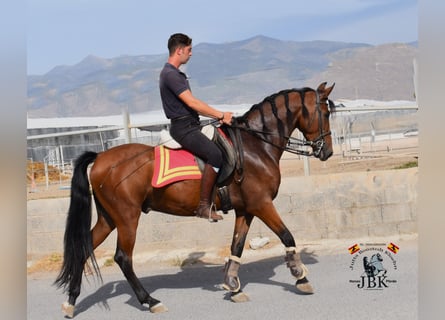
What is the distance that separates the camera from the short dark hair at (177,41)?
671cm

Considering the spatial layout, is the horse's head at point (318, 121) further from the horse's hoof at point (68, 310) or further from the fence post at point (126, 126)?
the fence post at point (126, 126)

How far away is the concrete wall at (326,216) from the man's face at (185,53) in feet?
11.5

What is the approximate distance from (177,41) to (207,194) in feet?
5.94

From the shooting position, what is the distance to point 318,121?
7.31 meters

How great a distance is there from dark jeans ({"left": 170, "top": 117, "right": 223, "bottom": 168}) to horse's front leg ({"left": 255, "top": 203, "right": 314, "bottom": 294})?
32.0 inches

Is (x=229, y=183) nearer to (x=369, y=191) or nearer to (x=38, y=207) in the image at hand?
(x=369, y=191)

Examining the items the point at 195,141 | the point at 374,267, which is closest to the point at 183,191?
the point at 195,141

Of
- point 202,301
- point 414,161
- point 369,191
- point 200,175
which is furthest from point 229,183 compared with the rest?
point 414,161

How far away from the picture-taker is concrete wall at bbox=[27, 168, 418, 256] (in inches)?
377

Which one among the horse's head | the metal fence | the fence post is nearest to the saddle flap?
the horse's head

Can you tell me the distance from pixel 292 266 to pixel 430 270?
9.07 feet

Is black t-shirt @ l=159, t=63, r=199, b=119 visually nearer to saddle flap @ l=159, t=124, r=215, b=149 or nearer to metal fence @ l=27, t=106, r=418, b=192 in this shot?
saddle flap @ l=159, t=124, r=215, b=149

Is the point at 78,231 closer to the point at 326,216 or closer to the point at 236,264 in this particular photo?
the point at 236,264

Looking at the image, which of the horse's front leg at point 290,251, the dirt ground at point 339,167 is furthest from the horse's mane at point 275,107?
the dirt ground at point 339,167
